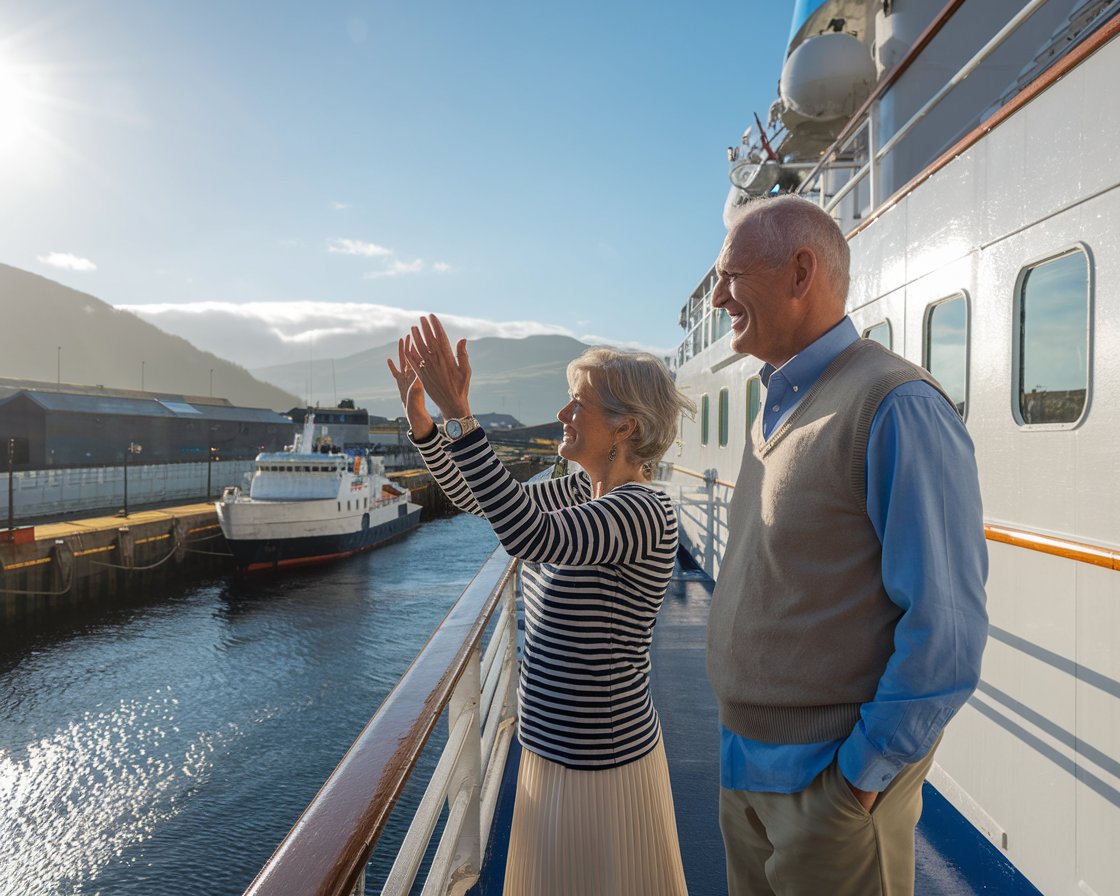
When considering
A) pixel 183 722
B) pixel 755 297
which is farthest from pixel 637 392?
pixel 183 722

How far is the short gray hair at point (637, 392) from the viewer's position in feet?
5.67

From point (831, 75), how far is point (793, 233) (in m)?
7.07

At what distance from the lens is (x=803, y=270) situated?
1379 mm

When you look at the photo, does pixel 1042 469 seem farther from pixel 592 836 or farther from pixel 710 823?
pixel 592 836

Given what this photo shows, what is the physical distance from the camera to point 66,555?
854 inches

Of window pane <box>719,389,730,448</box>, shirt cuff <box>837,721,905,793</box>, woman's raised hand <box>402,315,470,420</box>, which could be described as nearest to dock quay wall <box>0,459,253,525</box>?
window pane <box>719,389,730,448</box>

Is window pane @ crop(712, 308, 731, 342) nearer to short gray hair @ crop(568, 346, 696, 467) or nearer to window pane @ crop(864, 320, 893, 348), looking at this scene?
window pane @ crop(864, 320, 893, 348)

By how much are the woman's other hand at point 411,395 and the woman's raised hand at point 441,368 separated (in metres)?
0.07

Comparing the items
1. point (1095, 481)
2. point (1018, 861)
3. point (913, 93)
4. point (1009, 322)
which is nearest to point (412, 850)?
point (1095, 481)

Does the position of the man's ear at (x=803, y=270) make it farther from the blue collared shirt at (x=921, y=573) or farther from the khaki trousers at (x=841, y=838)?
the khaki trousers at (x=841, y=838)

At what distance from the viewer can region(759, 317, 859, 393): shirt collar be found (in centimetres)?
139

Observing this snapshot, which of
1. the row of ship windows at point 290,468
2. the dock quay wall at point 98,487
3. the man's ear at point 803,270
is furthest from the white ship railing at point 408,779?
the row of ship windows at point 290,468

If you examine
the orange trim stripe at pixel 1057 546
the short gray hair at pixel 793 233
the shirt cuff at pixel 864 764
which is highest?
the short gray hair at pixel 793 233

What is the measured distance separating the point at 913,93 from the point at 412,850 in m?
6.61
